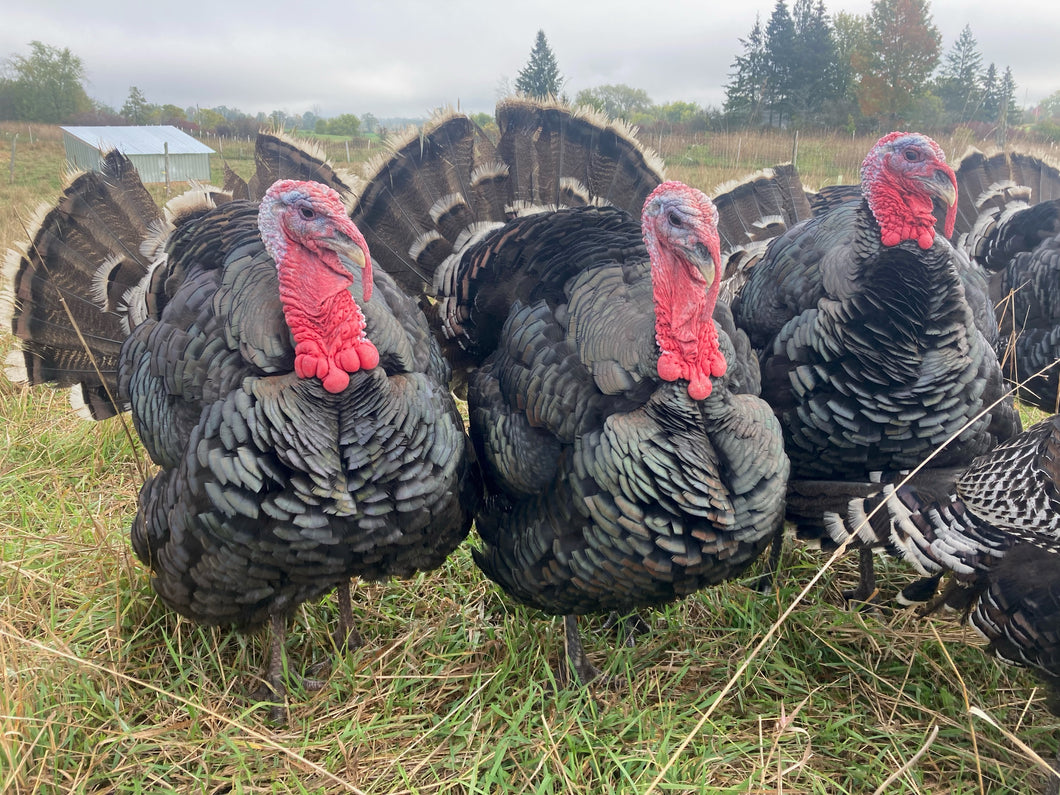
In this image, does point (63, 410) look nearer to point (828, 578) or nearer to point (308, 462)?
point (308, 462)

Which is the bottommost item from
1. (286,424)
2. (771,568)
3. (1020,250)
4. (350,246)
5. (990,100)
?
(771,568)

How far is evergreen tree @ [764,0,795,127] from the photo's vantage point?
72.7ft

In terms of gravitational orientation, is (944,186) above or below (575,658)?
above

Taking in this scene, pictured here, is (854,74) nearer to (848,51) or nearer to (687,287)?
(848,51)

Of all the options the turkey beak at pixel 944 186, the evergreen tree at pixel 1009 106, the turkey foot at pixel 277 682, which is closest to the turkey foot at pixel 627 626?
the turkey foot at pixel 277 682

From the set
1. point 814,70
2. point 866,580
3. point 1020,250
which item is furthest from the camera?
point 814,70

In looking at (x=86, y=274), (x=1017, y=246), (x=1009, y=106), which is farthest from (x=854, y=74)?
(x=86, y=274)

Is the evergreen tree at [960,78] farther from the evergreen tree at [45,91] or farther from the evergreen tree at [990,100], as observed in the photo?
the evergreen tree at [45,91]

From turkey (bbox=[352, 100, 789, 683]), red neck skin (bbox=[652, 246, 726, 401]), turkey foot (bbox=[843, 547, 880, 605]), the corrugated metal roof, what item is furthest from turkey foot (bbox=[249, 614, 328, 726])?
the corrugated metal roof

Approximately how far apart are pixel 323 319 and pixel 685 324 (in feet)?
4.13

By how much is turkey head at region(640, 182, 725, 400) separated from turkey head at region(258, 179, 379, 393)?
1.04m

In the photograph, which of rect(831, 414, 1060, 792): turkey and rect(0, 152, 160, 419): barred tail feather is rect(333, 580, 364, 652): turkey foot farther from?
rect(831, 414, 1060, 792): turkey

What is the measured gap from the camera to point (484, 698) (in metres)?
2.99

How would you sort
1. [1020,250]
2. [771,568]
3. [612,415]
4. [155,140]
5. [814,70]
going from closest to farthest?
[612,415], [771,568], [1020,250], [155,140], [814,70]
